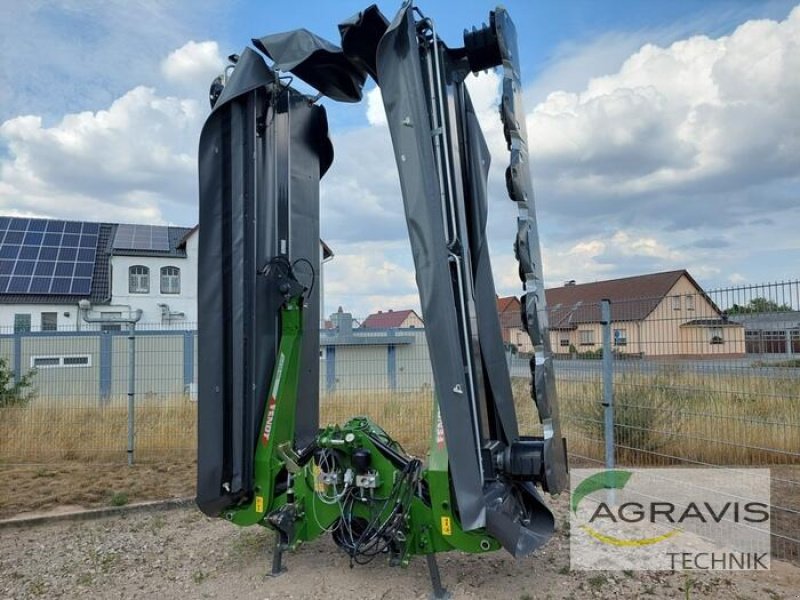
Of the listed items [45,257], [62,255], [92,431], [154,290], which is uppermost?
[62,255]

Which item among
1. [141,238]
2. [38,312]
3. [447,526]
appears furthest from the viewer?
[141,238]

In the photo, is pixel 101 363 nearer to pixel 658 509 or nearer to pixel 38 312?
pixel 658 509

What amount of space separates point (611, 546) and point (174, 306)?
24.0 meters

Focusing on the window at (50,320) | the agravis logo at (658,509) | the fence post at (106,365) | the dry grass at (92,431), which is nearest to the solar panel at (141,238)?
the window at (50,320)

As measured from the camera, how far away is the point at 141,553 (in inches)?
167

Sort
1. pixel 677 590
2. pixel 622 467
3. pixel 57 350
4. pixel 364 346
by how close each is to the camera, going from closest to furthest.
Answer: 1. pixel 677 590
2. pixel 622 467
3. pixel 364 346
4. pixel 57 350

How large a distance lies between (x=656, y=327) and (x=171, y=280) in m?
23.6

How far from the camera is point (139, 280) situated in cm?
2462

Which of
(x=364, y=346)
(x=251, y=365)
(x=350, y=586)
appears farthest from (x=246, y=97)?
(x=364, y=346)

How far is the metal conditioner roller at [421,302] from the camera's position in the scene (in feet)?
9.57

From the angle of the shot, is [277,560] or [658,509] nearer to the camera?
[277,560]

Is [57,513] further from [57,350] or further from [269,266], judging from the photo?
[57,350]

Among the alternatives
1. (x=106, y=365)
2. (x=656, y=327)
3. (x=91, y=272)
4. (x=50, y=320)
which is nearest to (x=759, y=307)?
(x=656, y=327)

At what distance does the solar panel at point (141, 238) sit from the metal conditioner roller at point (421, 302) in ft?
75.6
